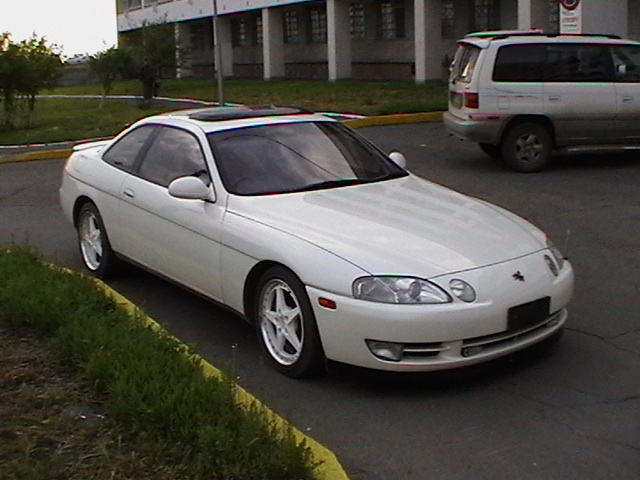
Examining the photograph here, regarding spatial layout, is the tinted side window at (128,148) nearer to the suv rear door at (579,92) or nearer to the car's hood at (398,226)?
the car's hood at (398,226)

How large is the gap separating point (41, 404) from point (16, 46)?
20.2 meters

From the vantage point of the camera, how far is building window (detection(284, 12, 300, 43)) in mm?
45625

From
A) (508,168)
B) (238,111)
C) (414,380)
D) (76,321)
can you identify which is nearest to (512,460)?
(414,380)

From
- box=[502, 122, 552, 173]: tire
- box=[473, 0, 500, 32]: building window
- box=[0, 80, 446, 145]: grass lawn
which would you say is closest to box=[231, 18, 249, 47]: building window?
box=[0, 80, 446, 145]: grass lawn

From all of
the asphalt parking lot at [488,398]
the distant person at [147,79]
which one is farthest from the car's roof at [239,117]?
the distant person at [147,79]

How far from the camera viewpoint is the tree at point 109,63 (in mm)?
31766

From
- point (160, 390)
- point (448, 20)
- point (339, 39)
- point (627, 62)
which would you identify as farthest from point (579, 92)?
point (339, 39)

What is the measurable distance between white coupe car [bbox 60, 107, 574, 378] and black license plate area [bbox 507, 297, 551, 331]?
1 cm

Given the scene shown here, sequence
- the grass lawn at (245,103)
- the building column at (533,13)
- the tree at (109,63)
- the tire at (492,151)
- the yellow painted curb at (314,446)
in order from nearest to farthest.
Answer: the yellow painted curb at (314,446) → the tire at (492,151) → the grass lawn at (245,103) → the building column at (533,13) → the tree at (109,63)

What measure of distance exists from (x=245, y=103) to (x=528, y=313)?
77.9 feet

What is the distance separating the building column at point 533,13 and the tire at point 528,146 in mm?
13931

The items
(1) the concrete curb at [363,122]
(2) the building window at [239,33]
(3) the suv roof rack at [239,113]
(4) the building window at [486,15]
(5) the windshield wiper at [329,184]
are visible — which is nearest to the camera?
(5) the windshield wiper at [329,184]

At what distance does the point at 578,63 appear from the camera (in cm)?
1338

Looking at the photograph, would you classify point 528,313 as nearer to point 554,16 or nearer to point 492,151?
point 492,151
